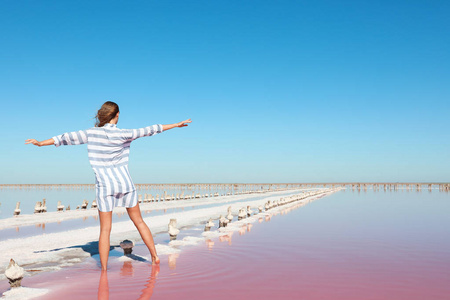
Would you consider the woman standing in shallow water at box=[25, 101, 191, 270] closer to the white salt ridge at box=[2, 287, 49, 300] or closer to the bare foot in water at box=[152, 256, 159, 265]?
the bare foot in water at box=[152, 256, 159, 265]

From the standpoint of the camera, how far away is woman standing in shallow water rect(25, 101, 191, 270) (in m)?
5.19

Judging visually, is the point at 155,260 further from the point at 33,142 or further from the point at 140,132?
the point at 33,142

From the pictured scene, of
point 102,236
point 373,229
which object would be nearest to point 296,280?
point 102,236

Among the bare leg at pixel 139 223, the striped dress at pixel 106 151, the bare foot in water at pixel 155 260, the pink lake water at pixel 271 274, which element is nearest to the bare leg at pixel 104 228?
the striped dress at pixel 106 151

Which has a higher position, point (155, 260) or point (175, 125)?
point (175, 125)

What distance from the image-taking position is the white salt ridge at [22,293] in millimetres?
4324

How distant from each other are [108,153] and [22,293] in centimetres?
197

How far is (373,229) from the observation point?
39.7ft

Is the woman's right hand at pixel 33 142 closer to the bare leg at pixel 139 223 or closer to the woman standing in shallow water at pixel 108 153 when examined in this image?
the woman standing in shallow water at pixel 108 153

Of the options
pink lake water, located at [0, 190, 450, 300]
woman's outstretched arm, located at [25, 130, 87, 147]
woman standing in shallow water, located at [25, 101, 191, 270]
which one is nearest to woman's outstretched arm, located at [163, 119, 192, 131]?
woman standing in shallow water, located at [25, 101, 191, 270]

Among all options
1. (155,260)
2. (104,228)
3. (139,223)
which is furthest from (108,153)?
(155,260)

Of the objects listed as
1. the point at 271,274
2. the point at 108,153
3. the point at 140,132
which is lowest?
the point at 271,274

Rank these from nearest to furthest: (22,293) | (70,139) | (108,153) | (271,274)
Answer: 1. (22,293)
2. (70,139)
3. (108,153)
4. (271,274)

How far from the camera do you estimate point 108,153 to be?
527 cm
